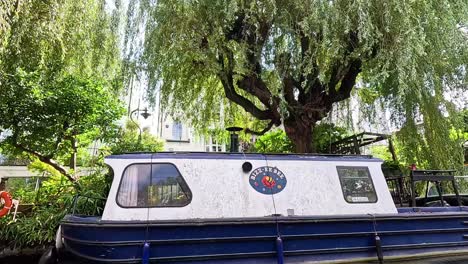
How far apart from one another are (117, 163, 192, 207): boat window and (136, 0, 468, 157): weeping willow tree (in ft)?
8.81

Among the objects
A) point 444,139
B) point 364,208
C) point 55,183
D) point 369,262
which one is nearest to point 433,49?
point 444,139

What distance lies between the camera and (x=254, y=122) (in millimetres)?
9633

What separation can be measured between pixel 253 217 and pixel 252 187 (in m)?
0.46

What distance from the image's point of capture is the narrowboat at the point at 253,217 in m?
3.60

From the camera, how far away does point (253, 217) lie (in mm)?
3896

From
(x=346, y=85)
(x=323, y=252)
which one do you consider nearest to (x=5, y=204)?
(x=323, y=252)

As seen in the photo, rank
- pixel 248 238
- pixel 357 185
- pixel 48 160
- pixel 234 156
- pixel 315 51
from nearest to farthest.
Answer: pixel 248 238 < pixel 234 156 < pixel 357 185 < pixel 315 51 < pixel 48 160

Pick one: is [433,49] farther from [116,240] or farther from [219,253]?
[116,240]

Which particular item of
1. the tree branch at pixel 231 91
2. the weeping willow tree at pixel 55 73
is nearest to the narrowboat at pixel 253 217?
the tree branch at pixel 231 91

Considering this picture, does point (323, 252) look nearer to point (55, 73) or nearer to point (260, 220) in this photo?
point (260, 220)

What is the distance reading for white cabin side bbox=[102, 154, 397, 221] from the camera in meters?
3.89

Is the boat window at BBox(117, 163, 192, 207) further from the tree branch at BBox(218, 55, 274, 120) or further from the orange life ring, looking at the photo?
the orange life ring

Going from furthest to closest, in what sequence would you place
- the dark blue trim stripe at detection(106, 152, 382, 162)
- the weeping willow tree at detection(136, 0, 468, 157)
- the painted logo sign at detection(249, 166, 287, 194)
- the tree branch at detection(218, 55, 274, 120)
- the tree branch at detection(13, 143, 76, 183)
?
the tree branch at detection(13, 143, 76, 183), the tree branch at detection(218, 55, 274, 120), the weeping willow tree at detection(136, 0, 468, 157), the painted logo sign at detection(249, 166, 287, 194), the dark blue trim stripe at detection(106, 152, 382, 162)

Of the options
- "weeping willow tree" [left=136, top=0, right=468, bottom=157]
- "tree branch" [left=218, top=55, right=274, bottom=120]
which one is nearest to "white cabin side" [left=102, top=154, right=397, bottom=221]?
"weeping willow tree" [left=136, top=0, right=468, bottom=157]
